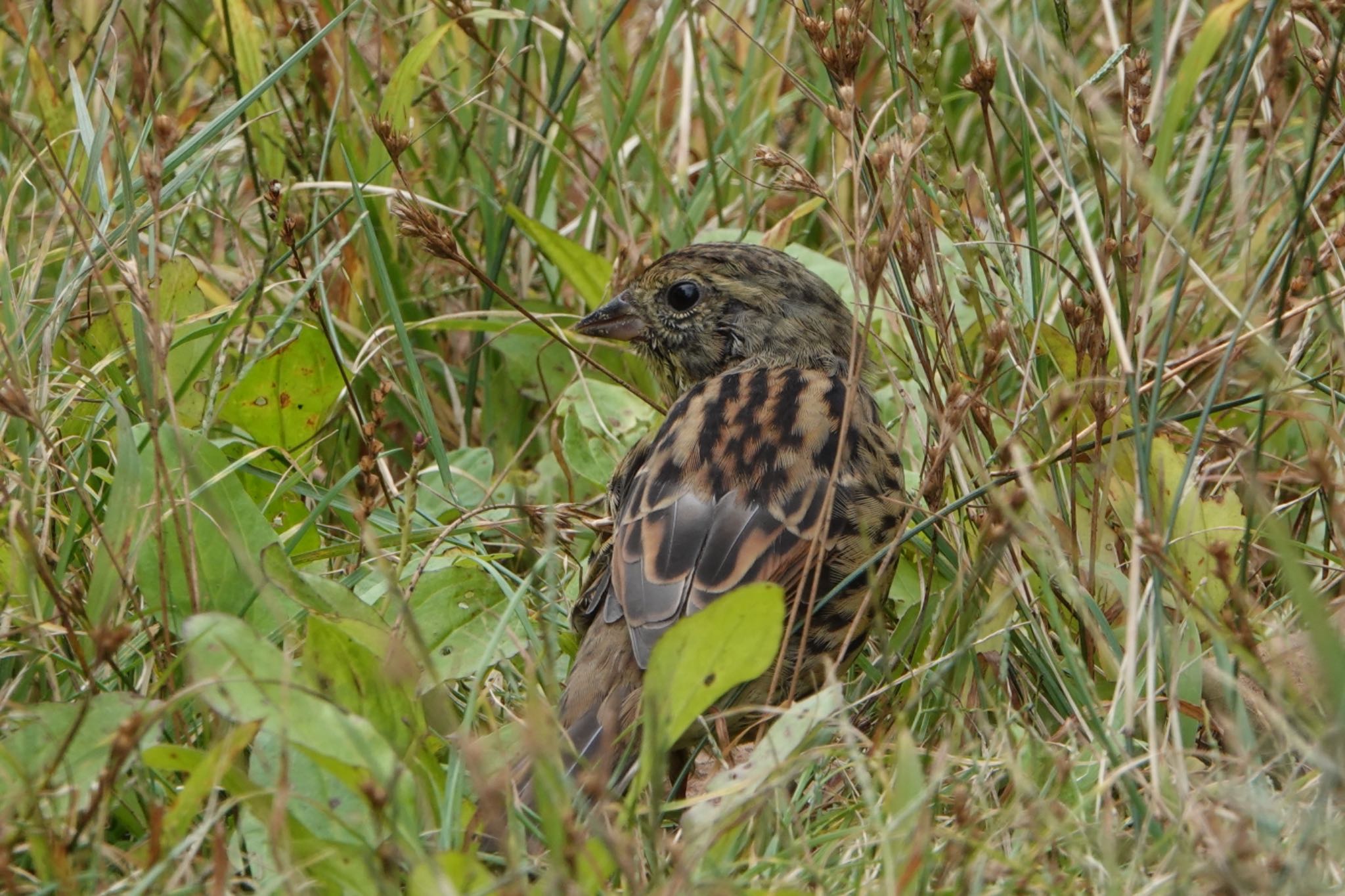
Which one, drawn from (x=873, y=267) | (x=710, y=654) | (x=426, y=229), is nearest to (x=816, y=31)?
(x=873, y=267)

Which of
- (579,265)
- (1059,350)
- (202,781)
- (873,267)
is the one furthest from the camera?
(579,265)

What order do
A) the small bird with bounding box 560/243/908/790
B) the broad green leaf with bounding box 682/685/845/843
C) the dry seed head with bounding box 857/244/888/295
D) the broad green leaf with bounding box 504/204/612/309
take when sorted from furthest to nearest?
the broad green leaf with bounding box 504/204/612/309
the small bird with bounding box 560/243/908/790
the dry seed head with bounding box 857/244/888/295
the broad green leaf with bounding box 682/685/845/843

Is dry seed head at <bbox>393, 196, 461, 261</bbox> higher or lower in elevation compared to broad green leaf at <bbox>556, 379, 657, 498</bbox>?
higher

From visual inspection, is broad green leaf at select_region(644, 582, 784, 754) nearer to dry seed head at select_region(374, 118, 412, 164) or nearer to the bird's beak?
dry seed head at select_region(374, 118, 412, 164)

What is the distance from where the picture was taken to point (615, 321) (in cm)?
411

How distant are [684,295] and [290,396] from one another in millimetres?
959

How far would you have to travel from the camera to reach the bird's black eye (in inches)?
161

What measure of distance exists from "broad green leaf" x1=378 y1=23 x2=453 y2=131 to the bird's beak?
0.65 m

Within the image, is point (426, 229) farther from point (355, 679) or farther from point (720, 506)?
point (355, 679)

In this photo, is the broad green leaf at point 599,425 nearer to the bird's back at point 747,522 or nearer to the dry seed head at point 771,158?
the bird's back at point 747,522

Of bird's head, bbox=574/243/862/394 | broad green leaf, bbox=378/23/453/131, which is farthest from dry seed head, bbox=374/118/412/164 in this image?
bird's head, bbox=574/243/862/394

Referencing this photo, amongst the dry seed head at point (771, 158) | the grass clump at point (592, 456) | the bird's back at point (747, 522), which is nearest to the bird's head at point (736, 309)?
the grass clump at point (592, 456)

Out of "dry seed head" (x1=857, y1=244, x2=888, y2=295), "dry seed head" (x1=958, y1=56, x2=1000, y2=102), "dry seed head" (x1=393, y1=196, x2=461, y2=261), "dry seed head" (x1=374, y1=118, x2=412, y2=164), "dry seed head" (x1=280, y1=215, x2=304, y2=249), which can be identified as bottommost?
"dry seed head" (x1=280, y1=215, x2=304, y2=249)

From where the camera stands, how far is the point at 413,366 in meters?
3.40
